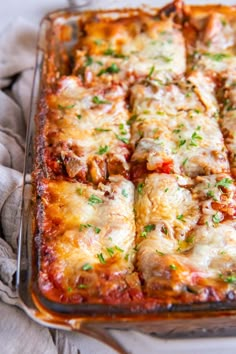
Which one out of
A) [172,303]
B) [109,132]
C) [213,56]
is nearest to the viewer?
[172,303]

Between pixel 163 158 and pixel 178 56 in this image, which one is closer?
pixel 163 158

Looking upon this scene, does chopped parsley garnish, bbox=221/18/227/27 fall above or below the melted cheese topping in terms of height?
above

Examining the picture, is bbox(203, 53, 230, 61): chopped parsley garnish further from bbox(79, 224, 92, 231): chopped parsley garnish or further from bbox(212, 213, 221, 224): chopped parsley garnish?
bbox(79, 224, 92, 231): chopped parsley garnish

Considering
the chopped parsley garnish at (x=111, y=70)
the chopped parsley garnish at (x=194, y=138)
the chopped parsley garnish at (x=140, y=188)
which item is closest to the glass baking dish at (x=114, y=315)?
the chopped parsley garnish at (x=140, y=188)

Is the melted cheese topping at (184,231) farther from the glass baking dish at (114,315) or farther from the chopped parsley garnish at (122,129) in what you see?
the chopped parsley garnish at (122,129)

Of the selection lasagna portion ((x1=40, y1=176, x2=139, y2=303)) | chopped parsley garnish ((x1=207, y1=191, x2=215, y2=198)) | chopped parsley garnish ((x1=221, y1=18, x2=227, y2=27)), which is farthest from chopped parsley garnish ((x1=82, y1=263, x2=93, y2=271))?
chopped parsley garnish ((x1=221, y1=18, x2=227, y2=27))

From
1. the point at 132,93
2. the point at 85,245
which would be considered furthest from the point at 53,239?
the point at 132,93

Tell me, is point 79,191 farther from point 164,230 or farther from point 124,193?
point 164,230

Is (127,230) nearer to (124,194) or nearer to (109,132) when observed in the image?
(124,194)
